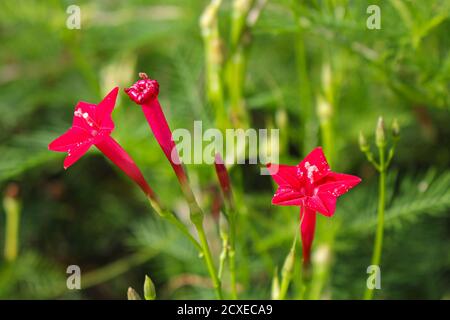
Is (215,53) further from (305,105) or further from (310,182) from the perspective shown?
(310,182)

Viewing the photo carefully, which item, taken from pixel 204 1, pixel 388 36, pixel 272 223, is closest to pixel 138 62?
pixel 204 1

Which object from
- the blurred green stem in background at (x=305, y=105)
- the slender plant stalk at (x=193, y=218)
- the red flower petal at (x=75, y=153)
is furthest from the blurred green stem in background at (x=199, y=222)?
the blurred green stem in background at (x=305, y=105)

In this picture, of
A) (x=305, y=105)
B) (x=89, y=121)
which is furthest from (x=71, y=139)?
(x=305, y=105)

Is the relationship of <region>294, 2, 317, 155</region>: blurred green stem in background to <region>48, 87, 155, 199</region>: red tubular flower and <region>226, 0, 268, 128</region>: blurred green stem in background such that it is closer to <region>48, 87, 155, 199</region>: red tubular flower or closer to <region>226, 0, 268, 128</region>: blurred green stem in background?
<region>226, 0, 268, 128</region>: blurred green stem in background

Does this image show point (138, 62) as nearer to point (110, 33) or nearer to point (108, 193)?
point (110, 33)

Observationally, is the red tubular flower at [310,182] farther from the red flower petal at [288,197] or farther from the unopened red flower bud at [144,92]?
the unopened red flower bud at [144,92]
